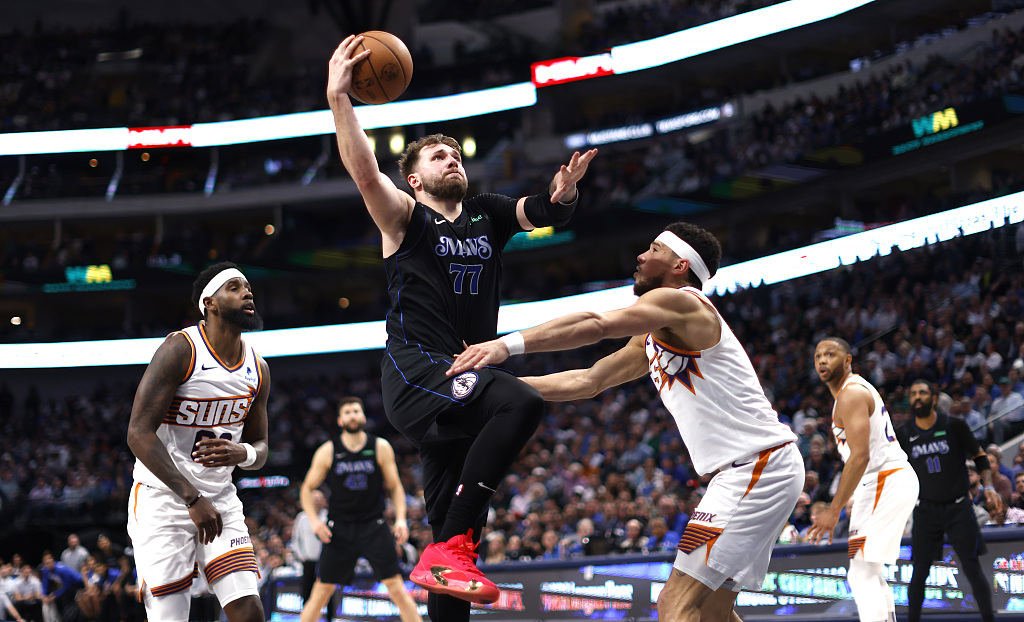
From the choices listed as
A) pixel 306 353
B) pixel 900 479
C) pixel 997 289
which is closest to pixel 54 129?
pixel 306 353

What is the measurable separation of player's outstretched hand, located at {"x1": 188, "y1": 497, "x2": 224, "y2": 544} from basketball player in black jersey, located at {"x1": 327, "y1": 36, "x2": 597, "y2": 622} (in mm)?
1365

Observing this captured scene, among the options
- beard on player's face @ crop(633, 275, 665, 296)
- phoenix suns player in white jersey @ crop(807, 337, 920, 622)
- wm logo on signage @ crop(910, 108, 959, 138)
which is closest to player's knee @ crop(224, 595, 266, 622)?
beard on player's face @ crop(633, 275, 665, 296)

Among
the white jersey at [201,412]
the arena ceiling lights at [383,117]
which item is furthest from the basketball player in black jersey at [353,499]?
the arena ceiling lights at [383,117]

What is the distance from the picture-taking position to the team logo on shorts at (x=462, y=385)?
4312mm

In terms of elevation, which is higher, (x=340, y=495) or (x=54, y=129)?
(x=54, y=129)

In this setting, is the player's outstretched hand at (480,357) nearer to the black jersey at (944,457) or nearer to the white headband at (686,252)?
the white headband at (686,252)

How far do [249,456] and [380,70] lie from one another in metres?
2.49

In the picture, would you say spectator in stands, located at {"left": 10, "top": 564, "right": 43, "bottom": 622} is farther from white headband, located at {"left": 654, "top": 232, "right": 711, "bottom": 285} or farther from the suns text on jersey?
white headband, located at {"left": 654, "top": 232, "right": 711, "bottom": 285}

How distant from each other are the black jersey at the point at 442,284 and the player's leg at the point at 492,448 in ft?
1.39

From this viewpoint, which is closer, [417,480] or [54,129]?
[417,480]

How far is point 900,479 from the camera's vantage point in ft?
26.4

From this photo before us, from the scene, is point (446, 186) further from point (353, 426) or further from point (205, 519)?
point (353, 426)

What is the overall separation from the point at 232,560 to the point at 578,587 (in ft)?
23.4

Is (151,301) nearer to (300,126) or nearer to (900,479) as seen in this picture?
(300,126)
